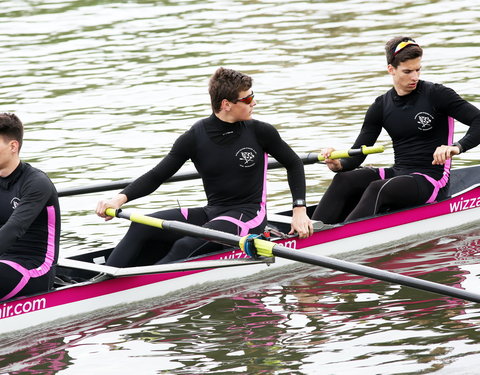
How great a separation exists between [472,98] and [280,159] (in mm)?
7505

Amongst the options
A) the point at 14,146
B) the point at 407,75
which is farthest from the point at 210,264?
the point at 407,75

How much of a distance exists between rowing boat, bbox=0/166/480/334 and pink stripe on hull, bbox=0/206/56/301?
11cm

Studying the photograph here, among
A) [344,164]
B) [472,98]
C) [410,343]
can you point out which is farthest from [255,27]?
[410,343]

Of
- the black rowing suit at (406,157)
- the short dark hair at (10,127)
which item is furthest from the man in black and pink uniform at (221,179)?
the short dark hair at (10,127)

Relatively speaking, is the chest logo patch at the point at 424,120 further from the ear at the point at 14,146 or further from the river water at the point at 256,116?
the ear at the point at 14,146

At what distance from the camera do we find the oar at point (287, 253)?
774 cm

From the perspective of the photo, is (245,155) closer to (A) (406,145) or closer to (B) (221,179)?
Answer: (B) (221,179)

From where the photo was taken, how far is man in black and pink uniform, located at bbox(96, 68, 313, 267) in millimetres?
9227

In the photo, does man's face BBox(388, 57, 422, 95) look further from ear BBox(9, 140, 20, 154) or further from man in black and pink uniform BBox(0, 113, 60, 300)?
ear BBox(9, 140, 20, 154)

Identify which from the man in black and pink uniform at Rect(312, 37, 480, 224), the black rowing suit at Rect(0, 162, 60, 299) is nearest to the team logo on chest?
the man in black and pink uniform at Rect(312, 37, 480, 224)

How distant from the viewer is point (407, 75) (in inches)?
406

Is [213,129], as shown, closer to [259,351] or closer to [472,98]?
[259,351]

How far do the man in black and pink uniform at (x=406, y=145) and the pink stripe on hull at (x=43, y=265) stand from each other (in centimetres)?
310

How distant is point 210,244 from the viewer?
31.3ft
